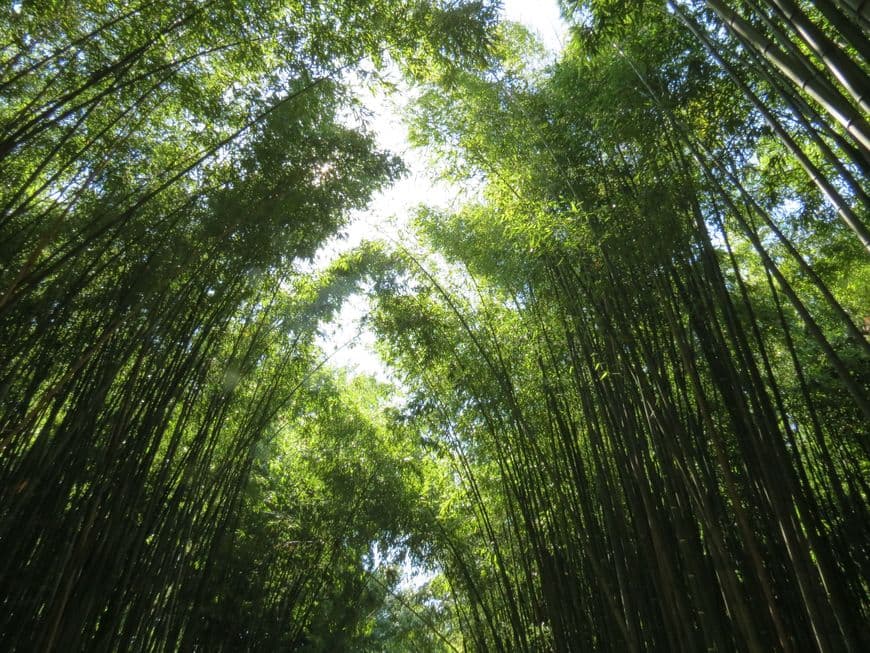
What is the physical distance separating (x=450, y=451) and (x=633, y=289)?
2.57m

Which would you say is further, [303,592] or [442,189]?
[303,592]

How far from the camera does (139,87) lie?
325 centimetres

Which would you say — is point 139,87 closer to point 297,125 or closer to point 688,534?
point 297,125

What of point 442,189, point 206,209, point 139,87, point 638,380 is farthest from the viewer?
point 442,189

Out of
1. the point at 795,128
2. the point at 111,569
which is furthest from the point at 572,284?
the point at 111,569

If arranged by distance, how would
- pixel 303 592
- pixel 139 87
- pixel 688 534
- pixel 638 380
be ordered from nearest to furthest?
pixel 688 534, pixel 638 380, pixel 139 87, pixel 303 592

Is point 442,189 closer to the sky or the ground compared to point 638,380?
closer to the sky

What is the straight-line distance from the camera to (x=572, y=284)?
3.30 metres

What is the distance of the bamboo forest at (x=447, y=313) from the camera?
7.67ft

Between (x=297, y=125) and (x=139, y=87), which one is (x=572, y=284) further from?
(x=139, y=87)

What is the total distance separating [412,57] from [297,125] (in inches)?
37.5

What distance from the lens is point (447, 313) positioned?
4.68 meters

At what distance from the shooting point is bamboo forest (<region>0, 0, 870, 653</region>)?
7.67 feet

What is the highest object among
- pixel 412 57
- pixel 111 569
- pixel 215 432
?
pixel 412 57
